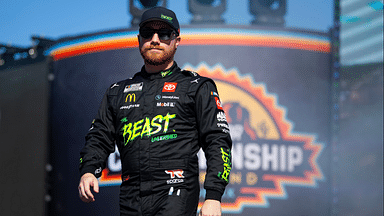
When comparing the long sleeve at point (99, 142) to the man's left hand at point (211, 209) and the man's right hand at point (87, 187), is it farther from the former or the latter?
the man's left hand at point (211, 209)

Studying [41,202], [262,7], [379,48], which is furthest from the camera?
[41,202]

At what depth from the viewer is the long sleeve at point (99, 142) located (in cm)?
243

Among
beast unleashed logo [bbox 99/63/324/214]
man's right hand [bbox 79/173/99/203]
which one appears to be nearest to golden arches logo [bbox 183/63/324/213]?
beast unleashed logo [bbox 99/63/324/214]

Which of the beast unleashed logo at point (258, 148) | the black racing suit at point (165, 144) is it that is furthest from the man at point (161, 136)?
the beast unleashed logo at point (258, 148)

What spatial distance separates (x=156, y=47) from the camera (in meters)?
2.50

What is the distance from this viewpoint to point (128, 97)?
2.58m

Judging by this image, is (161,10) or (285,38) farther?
(285,38)

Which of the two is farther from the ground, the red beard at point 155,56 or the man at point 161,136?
the red beard at point 155,56

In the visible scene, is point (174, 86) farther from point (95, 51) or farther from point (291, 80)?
point (95, 51)

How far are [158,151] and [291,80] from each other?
4656 mm

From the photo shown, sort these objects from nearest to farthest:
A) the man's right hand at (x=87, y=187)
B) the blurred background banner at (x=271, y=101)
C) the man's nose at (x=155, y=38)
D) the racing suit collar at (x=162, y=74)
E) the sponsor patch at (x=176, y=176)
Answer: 1. the man's right hand at (x=87, y=187)
2. the sponsor patch at (x=176, y=176)
3. the man's nose at (x=155, y=38)
4. the racing suit collar at (x=162, y=74)
5. the blurred background banner at (x=271, y=101)

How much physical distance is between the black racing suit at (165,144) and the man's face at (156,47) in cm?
15

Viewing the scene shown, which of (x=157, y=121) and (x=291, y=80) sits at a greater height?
(x=291, y=80)

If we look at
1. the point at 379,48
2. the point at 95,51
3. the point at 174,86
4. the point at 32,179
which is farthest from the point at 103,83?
the point at 174,86
